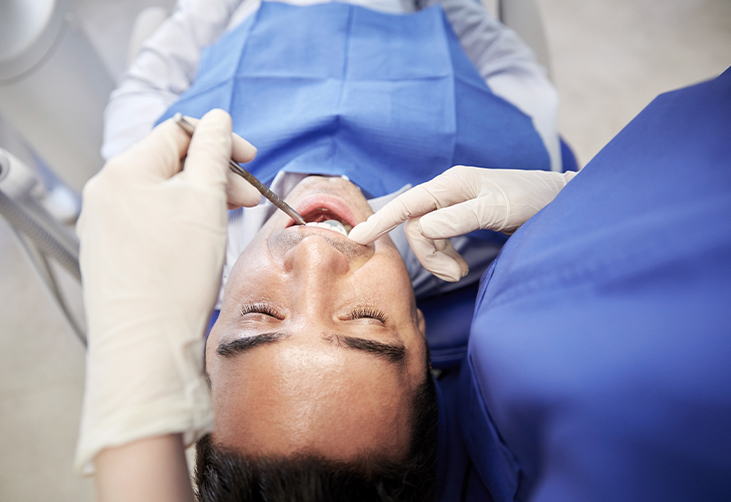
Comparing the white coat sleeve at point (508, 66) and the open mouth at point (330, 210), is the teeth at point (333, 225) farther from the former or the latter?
the white coat sleeve at point (508, 66)

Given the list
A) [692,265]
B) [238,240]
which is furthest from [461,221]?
[238,240]

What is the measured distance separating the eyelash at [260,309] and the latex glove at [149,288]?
15 cm

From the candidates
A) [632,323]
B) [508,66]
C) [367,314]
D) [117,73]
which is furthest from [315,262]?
[117,73]

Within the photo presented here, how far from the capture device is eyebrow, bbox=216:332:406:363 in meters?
0.65

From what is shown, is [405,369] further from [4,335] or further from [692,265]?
[4,335]

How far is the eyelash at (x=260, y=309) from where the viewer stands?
712mm

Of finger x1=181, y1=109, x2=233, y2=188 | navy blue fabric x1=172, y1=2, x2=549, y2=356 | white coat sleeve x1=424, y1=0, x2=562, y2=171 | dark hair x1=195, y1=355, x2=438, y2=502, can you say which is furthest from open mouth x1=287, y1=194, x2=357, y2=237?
white coat sleeve x1=424, y1=0, x2=562, y2=171

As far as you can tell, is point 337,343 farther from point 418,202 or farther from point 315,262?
point 418,202

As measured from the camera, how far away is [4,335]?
157cm

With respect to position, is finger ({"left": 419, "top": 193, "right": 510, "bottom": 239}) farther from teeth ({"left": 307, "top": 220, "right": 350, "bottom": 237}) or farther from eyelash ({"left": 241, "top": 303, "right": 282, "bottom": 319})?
eyelash ({"left": 241, "top": 303, "right": 282, "bottom": 319})

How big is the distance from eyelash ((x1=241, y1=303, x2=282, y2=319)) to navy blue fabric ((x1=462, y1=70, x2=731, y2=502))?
370mm

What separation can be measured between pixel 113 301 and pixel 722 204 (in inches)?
28.3

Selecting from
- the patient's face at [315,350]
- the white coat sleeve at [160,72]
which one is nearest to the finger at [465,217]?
the patient's face at [315,350]

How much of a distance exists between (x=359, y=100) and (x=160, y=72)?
28.9 inches
